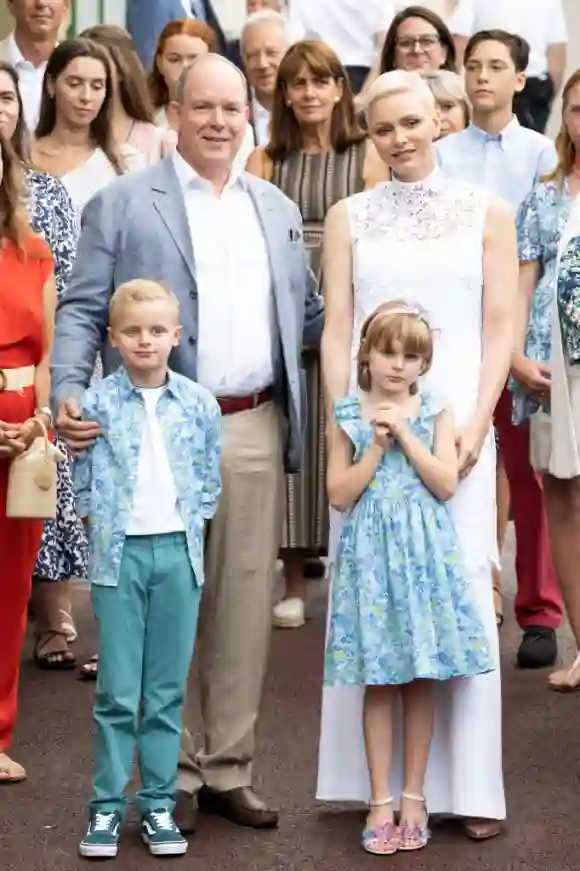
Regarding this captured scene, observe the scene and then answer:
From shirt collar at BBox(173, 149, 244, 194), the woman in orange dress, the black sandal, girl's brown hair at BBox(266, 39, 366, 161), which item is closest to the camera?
shirt collar at BBox(173, 149, 244, 194)

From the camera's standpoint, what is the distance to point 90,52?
614 centimetres

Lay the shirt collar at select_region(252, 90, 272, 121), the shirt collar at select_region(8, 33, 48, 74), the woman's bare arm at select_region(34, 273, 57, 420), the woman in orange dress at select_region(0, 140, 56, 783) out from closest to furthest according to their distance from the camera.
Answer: the woman in orange dress at select_region(0, 140, 56, 783) < the woman's bare arm at select_region(34, 273, 57, 420) < the shirt collar at select_region(8, 33, 48, 74) < the shirt collar at select_region(252, 90, 272, 121)

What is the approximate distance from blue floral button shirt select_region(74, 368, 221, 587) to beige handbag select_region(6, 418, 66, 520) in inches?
13.9

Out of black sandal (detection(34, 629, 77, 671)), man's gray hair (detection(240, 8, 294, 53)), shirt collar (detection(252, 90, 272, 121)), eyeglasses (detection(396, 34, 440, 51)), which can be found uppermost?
man's gray hair (detection(240, 8, 294, 53))

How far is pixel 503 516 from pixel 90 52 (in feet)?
6.85

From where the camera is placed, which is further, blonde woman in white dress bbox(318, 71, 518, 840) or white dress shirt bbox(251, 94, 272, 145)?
white dress shirt bbox(251, 94, 272, 145)

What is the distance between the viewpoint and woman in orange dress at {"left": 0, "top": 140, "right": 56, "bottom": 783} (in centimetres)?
473

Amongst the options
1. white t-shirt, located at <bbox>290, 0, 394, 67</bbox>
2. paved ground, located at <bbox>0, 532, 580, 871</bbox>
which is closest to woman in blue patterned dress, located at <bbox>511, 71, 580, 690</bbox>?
paved ground, located at <bbox>0, 532, 580, 871</bbox>

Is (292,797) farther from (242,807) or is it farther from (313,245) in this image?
(313,245)

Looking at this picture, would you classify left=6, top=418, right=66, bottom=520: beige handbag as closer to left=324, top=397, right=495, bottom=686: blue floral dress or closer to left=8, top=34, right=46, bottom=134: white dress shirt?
left=324, top=397, right=495, bottom=686: blue floral dress

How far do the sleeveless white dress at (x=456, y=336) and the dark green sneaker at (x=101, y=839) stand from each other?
58 centimetres

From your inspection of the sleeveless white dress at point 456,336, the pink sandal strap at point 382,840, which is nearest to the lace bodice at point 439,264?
the sleeveless white dress at point 456,336

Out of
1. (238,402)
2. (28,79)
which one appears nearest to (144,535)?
(238,402)

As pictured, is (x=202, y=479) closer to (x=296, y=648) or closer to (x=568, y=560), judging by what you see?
(x=568, y=560)
